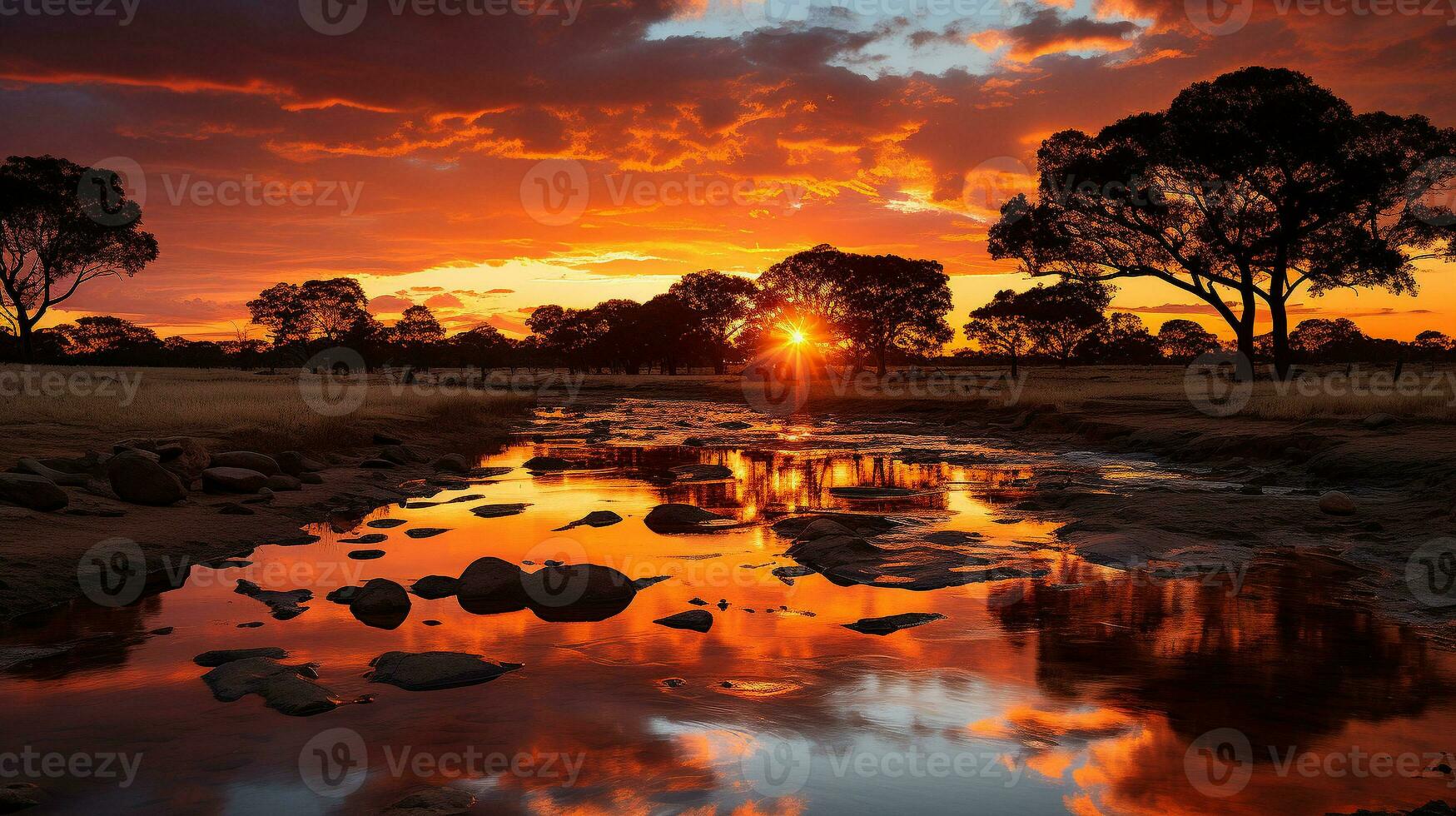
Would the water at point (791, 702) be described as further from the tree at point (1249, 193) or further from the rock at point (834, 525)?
the tree at point (1249, 193)

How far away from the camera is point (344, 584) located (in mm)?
11539

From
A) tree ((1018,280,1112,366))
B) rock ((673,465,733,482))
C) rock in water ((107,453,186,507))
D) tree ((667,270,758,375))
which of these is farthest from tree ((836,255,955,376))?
rock in water ((107,453,186,507))

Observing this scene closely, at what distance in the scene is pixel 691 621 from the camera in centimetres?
985

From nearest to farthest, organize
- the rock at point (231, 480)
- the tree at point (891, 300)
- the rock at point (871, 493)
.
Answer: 1. the rock at point (231, 480)
2. the rock at point (871, 493)
3. the tree at point (891, 300)

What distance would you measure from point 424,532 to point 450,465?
31.9ft

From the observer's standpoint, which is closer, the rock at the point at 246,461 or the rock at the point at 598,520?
the rock at the point at 598,520

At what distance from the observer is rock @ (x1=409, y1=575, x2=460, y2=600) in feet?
36.4

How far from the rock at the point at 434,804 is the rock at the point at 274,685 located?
79.1 inches

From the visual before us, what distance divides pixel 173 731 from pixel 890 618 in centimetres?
704

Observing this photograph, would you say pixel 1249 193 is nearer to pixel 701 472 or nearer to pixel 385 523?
pixel 701 472

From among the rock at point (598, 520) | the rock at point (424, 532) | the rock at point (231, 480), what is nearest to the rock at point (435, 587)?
the rock at point (424, 532)

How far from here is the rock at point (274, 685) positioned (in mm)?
7379

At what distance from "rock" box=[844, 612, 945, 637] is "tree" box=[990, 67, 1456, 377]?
35.3 m

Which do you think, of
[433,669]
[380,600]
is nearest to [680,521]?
[380,600]
